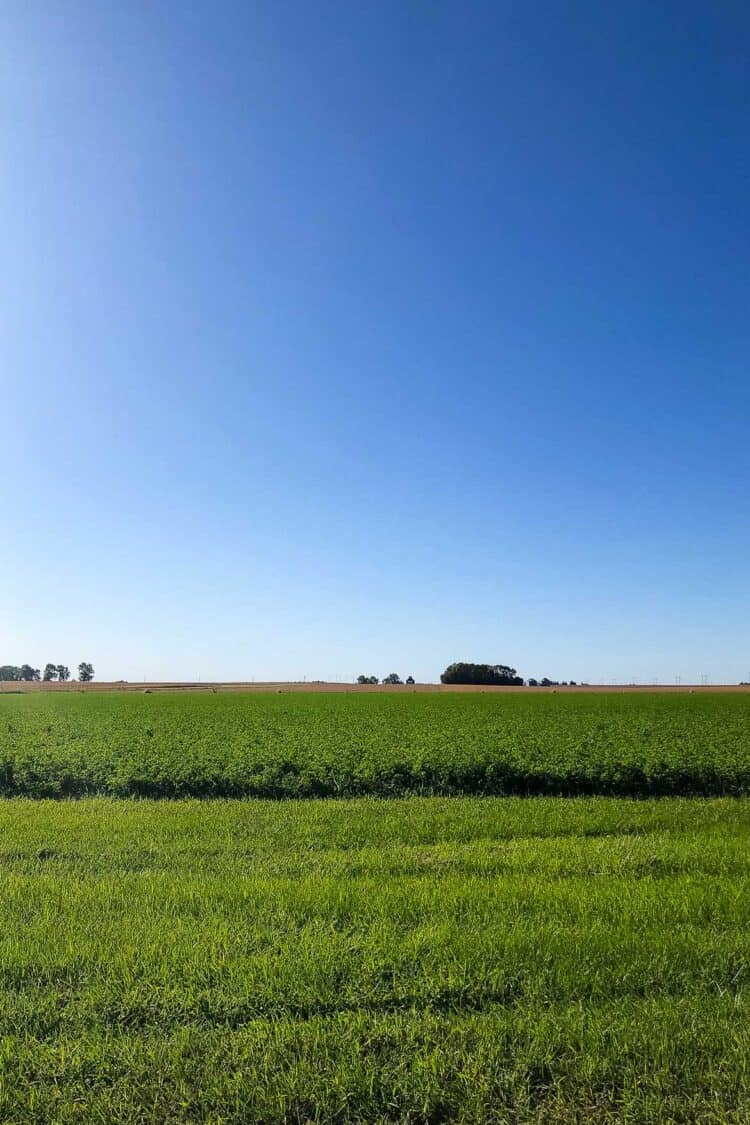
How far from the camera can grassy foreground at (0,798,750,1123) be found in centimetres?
374

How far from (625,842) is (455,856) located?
2.83m

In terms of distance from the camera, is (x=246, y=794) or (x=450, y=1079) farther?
(x=246, y=794)

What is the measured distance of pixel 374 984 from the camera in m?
4.93

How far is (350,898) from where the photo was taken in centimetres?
674

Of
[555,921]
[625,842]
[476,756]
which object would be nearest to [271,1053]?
[555,921]

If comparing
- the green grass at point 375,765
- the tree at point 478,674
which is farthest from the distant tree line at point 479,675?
the green grass at point 375,765

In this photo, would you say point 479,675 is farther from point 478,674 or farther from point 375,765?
point 375,765

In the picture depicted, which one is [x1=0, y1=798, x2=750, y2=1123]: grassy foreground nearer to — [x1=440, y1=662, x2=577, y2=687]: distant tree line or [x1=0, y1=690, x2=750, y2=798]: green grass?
[x1=0, y1=690, x2=750, y2=798]: green grass

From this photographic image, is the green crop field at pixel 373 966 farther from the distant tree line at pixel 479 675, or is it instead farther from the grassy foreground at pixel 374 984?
the distant tree line at pixel 479 675

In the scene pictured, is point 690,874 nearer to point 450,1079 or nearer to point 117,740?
point 450,1079

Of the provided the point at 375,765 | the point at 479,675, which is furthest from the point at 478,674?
the point at 375,765

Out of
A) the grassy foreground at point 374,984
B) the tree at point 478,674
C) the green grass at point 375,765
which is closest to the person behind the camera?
the grassy foreground at point 374,984

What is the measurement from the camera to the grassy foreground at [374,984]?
12.3 feet

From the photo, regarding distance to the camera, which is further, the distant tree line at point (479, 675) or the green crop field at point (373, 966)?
the distant tree line at point (479, 675)
